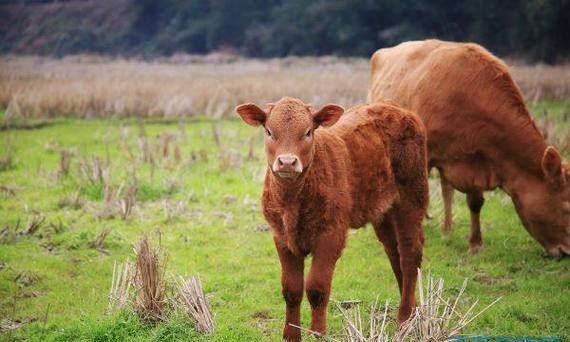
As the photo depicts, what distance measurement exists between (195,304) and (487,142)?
3.97 metres

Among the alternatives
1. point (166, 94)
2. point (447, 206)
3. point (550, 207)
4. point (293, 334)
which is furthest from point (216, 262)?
point (166, 94)

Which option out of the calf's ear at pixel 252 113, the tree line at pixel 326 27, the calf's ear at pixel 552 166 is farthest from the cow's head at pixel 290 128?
the tree line at pixel 326 27

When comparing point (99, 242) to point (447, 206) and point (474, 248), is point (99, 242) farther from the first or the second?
point (474, 248)

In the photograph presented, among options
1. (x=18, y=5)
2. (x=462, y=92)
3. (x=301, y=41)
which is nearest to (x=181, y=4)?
(x=301, y=41)

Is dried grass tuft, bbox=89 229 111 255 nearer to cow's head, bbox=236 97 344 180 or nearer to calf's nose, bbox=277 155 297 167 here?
cow's head, bbox=236 97 344 180

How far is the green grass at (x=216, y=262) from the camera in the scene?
5.55 metres

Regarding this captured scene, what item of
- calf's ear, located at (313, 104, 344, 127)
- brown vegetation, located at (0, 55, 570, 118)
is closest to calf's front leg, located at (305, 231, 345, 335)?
calf's ear, located at (313, 104, 344, 127)

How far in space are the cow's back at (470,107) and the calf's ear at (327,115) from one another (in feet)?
10.1

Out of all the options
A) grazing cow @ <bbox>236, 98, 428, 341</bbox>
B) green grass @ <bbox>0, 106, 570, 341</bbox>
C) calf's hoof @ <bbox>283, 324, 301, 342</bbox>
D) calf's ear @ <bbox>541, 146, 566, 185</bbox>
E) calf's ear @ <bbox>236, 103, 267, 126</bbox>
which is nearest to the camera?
grazing cow @ <bbox>236, 98, 428, 341</bbox>

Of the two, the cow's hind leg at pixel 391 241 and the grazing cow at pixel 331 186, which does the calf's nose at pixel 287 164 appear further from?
the cow's hind leg at pixel 391 241

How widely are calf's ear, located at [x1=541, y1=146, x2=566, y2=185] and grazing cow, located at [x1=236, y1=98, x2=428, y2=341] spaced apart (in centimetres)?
190

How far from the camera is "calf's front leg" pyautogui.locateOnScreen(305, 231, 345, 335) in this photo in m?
4.73

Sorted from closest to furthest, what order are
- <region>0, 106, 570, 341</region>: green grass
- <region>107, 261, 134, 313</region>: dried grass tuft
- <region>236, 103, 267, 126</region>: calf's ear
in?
<region>236, 103, 267, 126</region>: calf's ear
<region>107, 261, 134, 313</region>: dried grass tuft
<region>0, 106, 570, 341</region>: green grass

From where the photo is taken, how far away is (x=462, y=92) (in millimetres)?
7586
